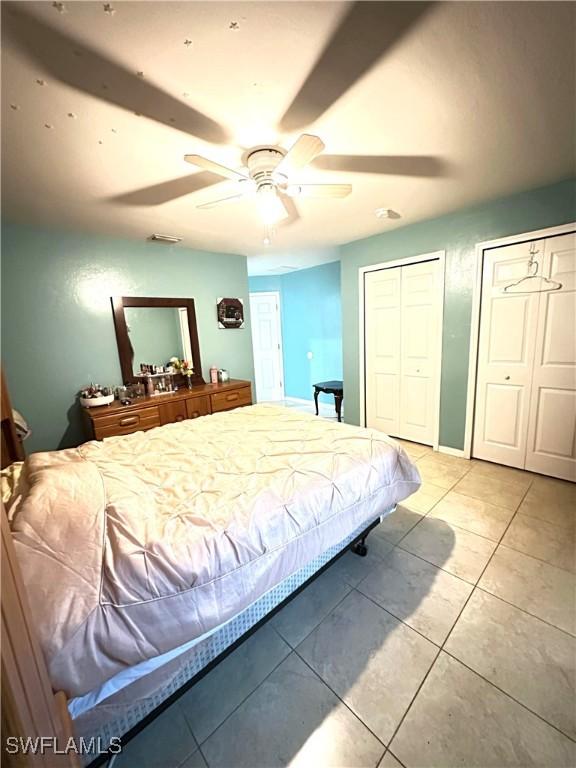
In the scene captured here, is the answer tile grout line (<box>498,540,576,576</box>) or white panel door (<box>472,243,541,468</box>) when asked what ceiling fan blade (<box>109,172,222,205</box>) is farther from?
tile grout line (<box>498,540,576,576</box>)

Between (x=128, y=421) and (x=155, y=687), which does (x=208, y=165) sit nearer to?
(x=155, y=687)

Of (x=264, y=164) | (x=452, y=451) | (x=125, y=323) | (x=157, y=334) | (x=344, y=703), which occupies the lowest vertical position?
(x=344, y=703)

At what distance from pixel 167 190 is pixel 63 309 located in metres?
1.59

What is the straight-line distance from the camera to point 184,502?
4.25ft

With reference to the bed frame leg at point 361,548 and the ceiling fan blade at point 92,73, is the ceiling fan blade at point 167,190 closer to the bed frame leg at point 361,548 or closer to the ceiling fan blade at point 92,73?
the ceiling fan blade at point 92,73

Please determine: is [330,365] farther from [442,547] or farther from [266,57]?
[266,57]

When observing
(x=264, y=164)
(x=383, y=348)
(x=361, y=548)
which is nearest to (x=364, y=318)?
(x=383, y=348)

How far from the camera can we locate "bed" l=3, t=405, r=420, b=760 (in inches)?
32.9

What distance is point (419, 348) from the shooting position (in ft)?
10.9

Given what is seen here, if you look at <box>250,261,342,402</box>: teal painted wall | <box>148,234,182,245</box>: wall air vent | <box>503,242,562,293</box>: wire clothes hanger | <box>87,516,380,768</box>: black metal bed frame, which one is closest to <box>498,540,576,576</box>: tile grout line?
<box>87,516,380,768</box>: black metal bed frame

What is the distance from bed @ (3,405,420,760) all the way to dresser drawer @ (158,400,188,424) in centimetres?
121

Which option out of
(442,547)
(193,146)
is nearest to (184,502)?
(442,547)

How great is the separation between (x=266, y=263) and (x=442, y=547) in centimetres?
421

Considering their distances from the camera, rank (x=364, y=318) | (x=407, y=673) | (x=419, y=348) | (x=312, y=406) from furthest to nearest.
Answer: (x=312, y=406), (x=364, y=318), (x=419, y=348), (x=407, y=673)
